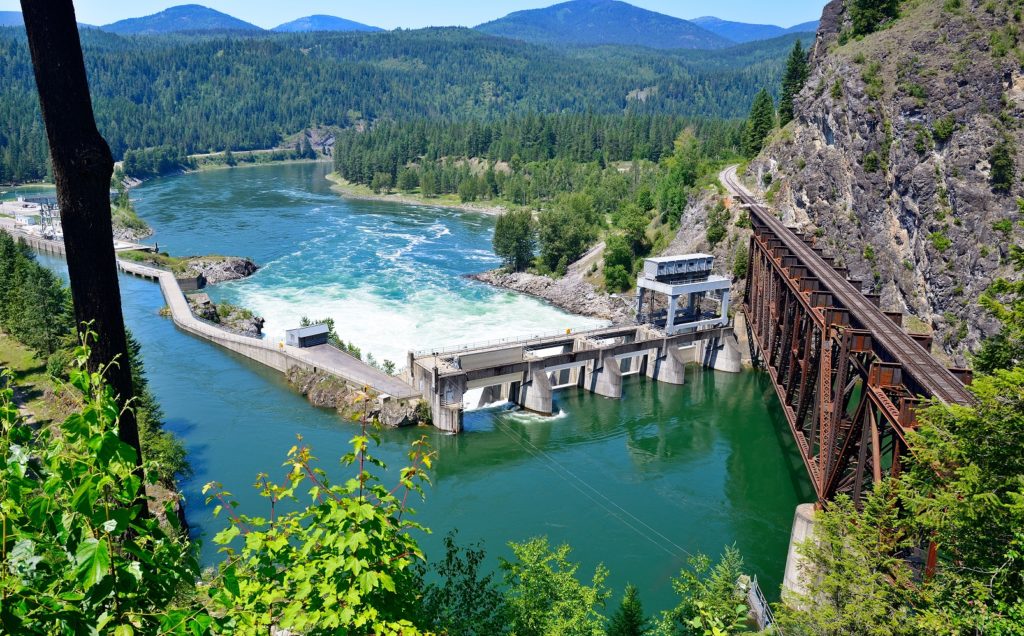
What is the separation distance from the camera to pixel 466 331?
6988 cm

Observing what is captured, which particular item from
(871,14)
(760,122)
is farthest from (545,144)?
(871,14)

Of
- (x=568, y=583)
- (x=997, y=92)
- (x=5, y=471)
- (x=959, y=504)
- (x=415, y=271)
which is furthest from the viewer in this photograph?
(x=415, y=271)

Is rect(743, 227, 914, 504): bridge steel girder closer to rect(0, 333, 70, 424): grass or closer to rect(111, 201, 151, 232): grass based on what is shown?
rect(0, 333, 70, 424): grass

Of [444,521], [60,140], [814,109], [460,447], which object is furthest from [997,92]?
[60,140]

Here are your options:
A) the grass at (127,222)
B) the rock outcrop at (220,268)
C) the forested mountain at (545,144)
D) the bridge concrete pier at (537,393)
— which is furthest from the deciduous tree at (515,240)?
the forested mountain at (545,144)

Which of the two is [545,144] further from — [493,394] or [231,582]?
[231,582]

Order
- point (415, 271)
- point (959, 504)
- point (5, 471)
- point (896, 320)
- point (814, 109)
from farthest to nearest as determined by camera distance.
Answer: point (415, 271) → point (814, 109) → point (896, 320) → point (959, 504) → point (5, 471)

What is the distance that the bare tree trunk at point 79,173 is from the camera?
7.75 meters

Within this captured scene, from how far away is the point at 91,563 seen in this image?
16.7 feet

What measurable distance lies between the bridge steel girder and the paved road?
0.67 meters

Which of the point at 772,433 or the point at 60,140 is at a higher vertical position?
the point at 60,140

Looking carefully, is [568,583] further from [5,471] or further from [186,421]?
[186,421]

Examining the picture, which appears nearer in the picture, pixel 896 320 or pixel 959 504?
pixel 959 504

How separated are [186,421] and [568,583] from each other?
37680 millimetres
